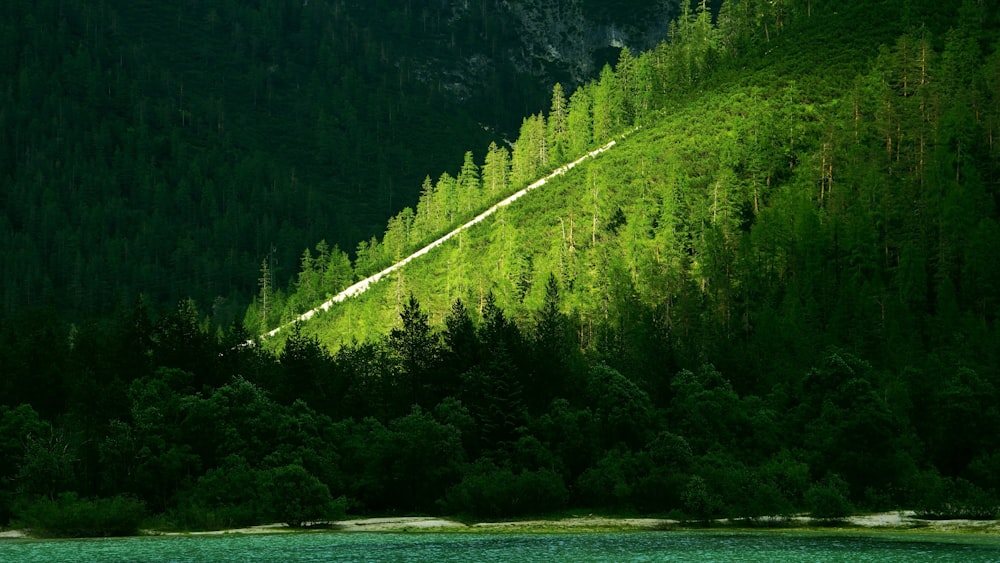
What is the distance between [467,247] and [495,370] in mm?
72747

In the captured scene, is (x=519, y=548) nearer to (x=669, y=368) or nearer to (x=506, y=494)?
(x=506, y=494)

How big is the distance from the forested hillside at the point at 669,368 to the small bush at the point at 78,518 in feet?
1.57

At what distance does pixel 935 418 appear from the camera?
8938cm

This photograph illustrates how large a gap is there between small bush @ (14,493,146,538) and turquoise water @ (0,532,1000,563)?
1.96 m

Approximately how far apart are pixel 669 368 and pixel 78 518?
47738mm

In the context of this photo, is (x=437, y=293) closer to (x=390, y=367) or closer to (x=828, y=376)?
(x=390, y=367)

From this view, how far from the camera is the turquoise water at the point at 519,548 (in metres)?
62.2

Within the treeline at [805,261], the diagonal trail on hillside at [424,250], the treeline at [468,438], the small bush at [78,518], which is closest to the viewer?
the small bush at [78,518]

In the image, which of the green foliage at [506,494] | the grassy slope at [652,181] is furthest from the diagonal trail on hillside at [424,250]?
the green foliage at [506,494]

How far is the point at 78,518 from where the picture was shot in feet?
253

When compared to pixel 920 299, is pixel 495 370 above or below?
below

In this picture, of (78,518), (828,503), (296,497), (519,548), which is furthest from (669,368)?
(78,518)

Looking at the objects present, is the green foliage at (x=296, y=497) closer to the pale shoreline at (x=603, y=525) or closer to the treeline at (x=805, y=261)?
the pale shoreline at (x=603, y=525)

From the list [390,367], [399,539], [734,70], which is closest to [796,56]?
[734,70]
